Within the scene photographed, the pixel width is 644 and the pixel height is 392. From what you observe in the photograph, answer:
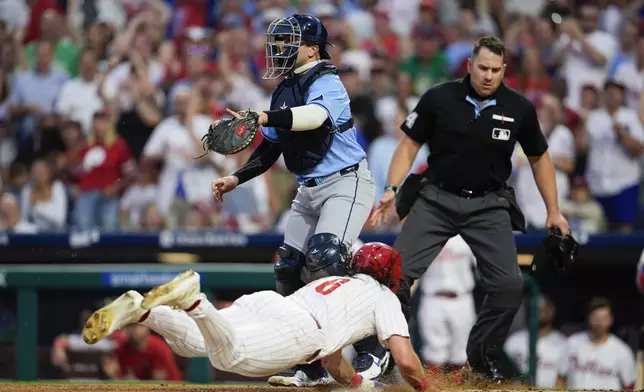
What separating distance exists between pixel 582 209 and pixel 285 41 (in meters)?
5.05

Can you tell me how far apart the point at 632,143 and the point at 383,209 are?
4564mm

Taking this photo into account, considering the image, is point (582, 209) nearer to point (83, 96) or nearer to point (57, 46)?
point (83, 96)

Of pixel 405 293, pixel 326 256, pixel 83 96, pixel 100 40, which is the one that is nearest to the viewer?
pixel 326 256

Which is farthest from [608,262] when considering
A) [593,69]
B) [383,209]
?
[383,209]

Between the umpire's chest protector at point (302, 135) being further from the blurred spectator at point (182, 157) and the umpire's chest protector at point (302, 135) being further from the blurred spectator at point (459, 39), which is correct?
the blurred spectator at point (459, 39)

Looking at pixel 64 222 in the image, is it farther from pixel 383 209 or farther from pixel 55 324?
pixel 383 209

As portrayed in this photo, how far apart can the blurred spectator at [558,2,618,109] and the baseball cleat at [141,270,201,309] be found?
695 cm

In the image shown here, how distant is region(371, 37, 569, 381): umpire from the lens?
643cm

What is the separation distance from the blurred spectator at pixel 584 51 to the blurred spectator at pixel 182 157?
3.56m

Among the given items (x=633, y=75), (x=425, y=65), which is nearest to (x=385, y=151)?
(x=425, y=65)

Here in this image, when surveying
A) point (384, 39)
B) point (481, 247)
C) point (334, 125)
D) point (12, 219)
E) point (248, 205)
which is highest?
point (384, 39)

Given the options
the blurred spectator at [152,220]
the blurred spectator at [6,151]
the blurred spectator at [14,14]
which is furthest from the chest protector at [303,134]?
the blurred spectator at [14,14]

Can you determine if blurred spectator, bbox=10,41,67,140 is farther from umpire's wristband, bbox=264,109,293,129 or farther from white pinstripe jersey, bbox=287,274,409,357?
white pinstripe jersey, bbox=287,274,409,357

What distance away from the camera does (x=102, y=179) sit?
1079 centimetres
